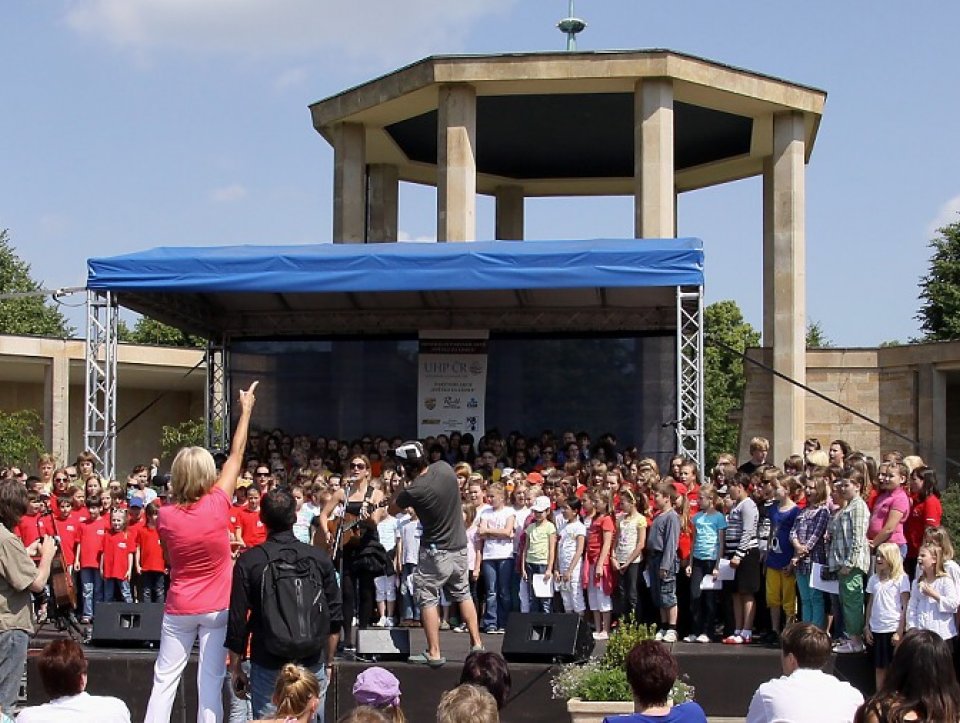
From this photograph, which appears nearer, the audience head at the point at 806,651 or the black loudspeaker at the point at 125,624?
the audience head at the point at 806,651

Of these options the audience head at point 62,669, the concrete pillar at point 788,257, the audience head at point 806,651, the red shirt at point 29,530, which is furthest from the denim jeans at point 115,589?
the concrete pillar at point 788,257

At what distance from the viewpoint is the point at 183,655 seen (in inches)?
301

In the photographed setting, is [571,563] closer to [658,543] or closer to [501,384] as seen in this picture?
[658,543]

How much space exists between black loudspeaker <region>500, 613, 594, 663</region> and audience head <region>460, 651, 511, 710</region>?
5131mm

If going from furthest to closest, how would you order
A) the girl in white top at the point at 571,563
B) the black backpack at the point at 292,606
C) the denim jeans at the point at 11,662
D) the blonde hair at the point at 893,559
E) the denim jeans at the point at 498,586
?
1. the denim jeans at the point at 498,586
2. the girl in white top at the point at 571,563
3. the blonde hair at the point at 893,559
4. the denim jeans at the point at 11,662
5. the black backpack at the point at 292,606

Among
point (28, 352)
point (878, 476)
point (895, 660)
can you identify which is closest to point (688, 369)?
point (878, 476)

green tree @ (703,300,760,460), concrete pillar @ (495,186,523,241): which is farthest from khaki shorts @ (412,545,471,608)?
green tree @ (703,300,760,460)

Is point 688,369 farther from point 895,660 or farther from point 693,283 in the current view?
point 895,660

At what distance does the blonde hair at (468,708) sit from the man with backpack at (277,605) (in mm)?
2625

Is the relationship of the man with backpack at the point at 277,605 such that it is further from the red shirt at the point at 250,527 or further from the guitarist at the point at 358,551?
the red shirt at the point at 250,527

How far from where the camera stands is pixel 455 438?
19.6 meters

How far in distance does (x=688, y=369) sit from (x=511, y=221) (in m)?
11.5

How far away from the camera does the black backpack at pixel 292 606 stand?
721cm

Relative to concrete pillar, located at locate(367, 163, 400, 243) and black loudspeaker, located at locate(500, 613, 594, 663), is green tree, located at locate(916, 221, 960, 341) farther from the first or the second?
black loudspeaker, located at locate(500, 613, 594, 663)
